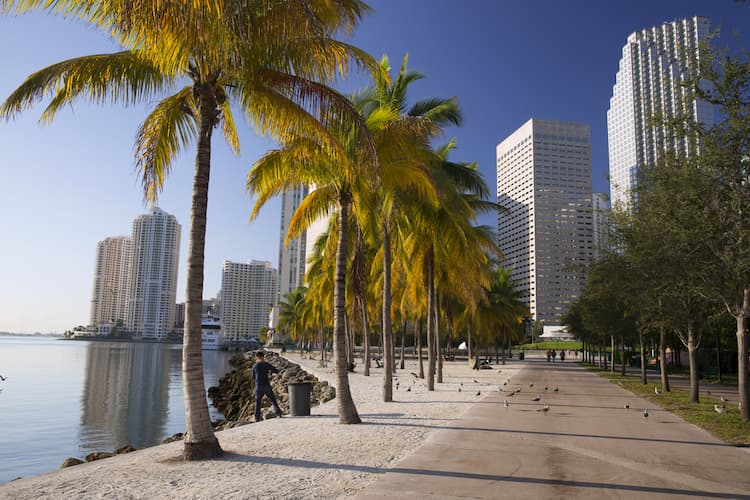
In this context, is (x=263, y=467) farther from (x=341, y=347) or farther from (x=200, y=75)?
(x=200, y=75)

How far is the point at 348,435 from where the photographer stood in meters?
10.3

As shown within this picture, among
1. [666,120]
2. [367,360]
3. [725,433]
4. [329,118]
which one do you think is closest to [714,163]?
[666,120]

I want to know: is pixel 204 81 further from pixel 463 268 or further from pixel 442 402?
pixel 463 268

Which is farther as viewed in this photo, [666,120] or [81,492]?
[666,120]

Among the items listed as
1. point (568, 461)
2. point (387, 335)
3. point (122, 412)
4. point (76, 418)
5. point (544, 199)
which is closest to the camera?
point (568, 461)

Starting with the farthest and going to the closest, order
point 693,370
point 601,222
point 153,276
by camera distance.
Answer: point 153,276 < point 601,222 < point 693,370

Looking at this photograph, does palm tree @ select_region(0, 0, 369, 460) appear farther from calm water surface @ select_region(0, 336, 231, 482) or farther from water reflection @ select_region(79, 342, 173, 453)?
water reflection @ select_region(79, 342, 173, 453)

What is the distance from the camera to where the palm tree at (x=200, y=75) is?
7.33 m

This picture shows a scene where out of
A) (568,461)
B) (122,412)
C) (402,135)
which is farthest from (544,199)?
(568,461)

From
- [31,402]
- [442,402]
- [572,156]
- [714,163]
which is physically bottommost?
[31,402]

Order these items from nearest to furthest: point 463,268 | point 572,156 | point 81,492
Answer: point 81,492
point 463,268
point 572,156

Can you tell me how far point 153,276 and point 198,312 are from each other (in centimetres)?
18654

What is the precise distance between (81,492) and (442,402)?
11887mm

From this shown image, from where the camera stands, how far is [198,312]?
27.7 feet
